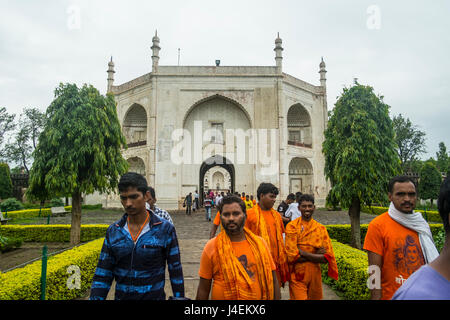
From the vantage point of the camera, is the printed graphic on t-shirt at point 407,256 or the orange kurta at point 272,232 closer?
the printed graphic on t-shirt at point 407,256

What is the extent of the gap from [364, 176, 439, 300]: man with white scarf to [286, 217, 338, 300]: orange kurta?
35.8 inches

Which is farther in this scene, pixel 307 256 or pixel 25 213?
pixel 25 213

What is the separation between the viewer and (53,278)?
4.34 metres

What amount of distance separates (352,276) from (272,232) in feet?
6.62

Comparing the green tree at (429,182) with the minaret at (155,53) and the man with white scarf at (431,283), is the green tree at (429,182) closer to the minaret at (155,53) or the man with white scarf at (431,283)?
the minaret at (155,53)

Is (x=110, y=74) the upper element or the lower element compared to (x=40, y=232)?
upper

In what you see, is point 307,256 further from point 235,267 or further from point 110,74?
point 110,74

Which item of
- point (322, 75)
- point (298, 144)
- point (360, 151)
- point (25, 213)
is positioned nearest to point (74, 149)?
point (360, 151)

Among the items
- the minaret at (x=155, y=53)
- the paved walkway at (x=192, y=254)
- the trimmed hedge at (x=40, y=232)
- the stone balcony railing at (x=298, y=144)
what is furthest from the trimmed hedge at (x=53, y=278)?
the stone balcony railing at (x=298, y=144)

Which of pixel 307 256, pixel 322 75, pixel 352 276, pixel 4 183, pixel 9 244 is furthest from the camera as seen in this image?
pixel 322 75

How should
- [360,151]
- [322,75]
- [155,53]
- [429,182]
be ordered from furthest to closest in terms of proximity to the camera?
[429,182] < [322,75] < [155,53] < [360,151]

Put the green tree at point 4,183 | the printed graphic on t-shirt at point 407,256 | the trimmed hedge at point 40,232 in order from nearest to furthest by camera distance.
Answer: the printed graphic on t-shirt at point 407,256 < the trimmed hedge at point 40,232 < the green tree at point 4,183

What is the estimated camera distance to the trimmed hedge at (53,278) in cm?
365

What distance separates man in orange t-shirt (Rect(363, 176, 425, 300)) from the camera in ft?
7.60
